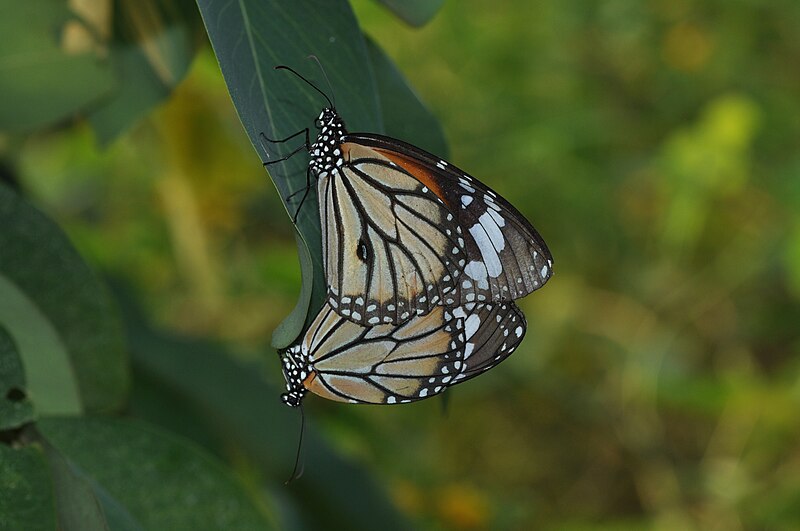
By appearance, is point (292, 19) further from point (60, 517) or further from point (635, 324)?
point (635, 324)

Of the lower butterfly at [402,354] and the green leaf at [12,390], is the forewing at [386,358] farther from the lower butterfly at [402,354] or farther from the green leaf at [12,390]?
the green leaf at [12,390]

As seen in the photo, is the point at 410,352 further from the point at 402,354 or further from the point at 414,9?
the point at 414,9

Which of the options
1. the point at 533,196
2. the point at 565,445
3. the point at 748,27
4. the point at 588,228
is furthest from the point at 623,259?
the point at 748,27

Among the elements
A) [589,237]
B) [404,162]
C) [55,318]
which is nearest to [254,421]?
[55,318]

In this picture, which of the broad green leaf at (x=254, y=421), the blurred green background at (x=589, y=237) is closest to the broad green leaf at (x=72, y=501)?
the broad green leaf at (x=254, y=421)

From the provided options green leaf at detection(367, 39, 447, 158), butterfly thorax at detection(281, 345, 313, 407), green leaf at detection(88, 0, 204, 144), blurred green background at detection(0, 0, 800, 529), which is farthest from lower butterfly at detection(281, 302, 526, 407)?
blurred green background at detection(0, 0, 800, 529)

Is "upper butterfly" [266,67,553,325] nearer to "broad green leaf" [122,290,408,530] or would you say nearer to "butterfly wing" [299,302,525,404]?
"butterfly wing" [299,302,525,404]
